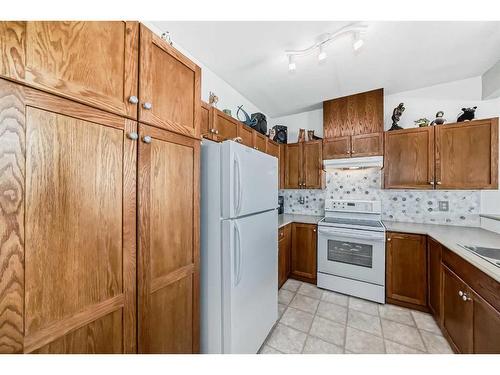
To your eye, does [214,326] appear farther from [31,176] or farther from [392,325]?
[392,325]

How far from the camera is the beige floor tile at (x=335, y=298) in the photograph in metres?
2.31

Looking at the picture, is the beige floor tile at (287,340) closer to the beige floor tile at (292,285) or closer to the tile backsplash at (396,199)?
the beige floor tile at (292,285)

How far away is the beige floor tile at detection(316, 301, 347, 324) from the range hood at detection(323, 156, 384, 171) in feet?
5.64

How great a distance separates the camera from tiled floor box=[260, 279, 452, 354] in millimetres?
1640

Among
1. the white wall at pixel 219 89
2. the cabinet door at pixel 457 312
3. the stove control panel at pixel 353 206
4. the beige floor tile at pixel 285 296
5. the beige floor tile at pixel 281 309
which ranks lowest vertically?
the beige floor tile at pixel 281 309

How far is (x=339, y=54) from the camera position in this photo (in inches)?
73.0

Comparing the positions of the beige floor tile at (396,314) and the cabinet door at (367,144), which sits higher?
the cabinet door at (367,144)

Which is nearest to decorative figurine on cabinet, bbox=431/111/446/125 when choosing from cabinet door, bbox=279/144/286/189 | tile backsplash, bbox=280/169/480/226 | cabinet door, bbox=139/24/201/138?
tile backsplash, bbox=280/169/480/226

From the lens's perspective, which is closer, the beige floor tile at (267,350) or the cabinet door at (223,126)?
the beige floor tile at (267,350)

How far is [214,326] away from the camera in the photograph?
4.16 ft

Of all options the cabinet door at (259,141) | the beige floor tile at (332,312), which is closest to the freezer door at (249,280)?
the beige floor tile at (332,312)

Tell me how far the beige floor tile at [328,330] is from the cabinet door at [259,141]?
6.49 ft
